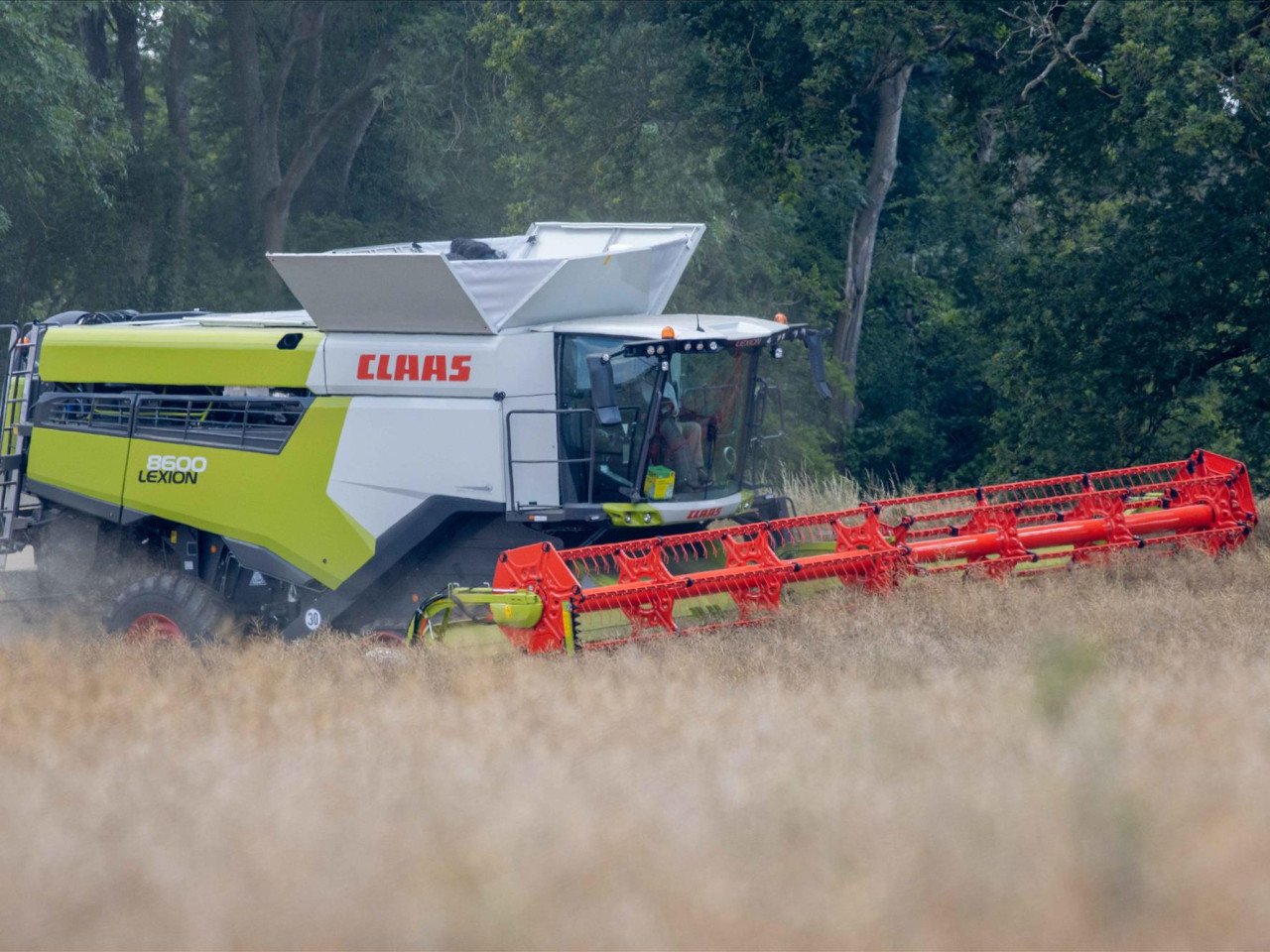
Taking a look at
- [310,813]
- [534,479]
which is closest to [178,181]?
[534,479]

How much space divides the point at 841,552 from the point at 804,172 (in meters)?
13.6

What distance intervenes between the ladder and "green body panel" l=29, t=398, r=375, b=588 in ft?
2.12

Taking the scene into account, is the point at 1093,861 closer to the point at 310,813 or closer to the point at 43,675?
the point at 310,813

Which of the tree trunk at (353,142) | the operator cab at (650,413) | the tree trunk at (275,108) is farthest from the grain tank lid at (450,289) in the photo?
the tree trunk at (353,142)

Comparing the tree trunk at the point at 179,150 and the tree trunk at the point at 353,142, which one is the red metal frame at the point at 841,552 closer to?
the tree trunk at the point at 179,150

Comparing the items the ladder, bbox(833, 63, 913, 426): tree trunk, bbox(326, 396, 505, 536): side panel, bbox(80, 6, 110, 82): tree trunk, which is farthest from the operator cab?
bbox(80, 6, 110, 82): tree trunk

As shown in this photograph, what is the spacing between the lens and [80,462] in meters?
9.70

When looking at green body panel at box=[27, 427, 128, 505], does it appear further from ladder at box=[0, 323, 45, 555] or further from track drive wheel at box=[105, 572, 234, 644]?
track drive wheel at box=[105, 572, 234, 644]

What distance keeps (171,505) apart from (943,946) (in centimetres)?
694

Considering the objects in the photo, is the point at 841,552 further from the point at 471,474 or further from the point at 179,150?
the point at 179,150

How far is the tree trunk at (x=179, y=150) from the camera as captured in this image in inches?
1010

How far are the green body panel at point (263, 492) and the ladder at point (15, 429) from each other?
64cm

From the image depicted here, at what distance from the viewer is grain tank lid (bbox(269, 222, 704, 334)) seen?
8391 millimetres

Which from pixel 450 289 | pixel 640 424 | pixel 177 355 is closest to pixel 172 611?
pixel 177 355
